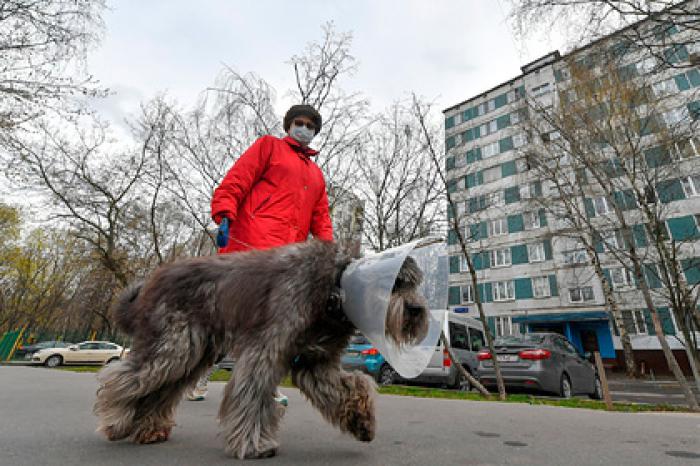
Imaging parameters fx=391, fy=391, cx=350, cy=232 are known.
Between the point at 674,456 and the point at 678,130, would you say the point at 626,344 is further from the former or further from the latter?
the point at 674,456

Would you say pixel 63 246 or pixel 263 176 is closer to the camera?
pixel 263 176

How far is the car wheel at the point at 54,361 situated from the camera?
23558 millimetres

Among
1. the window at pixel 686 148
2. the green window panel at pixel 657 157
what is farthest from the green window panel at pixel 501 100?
the green window panel at pixel 657 157

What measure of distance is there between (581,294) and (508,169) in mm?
12030

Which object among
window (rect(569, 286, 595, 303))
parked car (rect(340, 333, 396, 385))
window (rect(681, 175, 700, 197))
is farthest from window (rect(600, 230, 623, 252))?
window (rect(681, 175, 700, 197))

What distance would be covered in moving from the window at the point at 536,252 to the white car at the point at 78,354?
29.6m

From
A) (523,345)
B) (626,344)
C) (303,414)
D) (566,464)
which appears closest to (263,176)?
(303,414)

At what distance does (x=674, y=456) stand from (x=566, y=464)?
2.40ft

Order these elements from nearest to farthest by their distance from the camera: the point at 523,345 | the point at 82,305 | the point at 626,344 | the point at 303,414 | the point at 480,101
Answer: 1. the point at 303,414
2. the point at 523,345
3. the point at 626,344
4. the point at 82,305
5. the point at 480,101

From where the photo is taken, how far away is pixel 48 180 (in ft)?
49.9

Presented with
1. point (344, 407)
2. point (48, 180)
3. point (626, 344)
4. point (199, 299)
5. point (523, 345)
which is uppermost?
point (48, 180)

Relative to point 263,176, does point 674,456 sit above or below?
below

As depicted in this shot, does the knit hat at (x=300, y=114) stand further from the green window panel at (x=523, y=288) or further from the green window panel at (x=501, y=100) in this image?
the green window panel at (x=501, y=100)

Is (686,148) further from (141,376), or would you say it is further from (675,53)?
(141,376)
